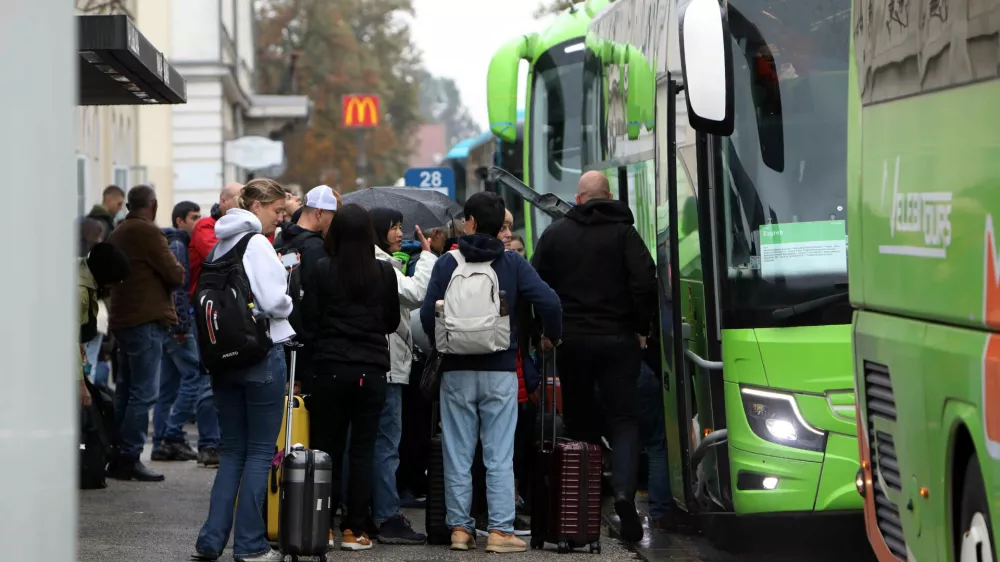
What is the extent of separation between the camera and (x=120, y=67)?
32.2ft

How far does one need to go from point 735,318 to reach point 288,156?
5379 centimetres

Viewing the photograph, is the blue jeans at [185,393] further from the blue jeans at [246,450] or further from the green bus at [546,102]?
the blue jeans at [246,450]

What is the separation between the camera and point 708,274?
8.66 m

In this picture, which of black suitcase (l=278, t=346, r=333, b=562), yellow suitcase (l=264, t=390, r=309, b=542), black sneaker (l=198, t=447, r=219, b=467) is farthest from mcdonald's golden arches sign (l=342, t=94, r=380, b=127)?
black suitcase (l=278, t=346, r=333, b=562)

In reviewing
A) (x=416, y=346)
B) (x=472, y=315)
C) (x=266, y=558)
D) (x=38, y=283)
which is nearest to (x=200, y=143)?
(x=416, y=346)

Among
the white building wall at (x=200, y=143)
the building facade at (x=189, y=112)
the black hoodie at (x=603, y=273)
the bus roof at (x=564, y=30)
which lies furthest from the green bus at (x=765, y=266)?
the white building wall at (x=200, y=143)

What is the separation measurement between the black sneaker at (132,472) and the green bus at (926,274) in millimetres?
6638

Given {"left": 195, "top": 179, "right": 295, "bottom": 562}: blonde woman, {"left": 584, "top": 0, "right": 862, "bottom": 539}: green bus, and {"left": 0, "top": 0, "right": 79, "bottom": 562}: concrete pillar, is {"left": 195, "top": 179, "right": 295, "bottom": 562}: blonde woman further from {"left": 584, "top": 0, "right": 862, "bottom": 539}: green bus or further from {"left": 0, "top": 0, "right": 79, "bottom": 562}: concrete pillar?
{"left": 0, "top": 0, "right": 79, "bottom": 562}: concrete pillar

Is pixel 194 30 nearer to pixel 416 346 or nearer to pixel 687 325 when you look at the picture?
pixel 416 346

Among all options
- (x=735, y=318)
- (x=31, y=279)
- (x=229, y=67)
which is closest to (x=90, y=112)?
(x=229, y=67)

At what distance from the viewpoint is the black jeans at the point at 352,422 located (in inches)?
347

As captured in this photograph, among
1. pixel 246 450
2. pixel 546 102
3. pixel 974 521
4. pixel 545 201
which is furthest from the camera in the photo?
pixel 546 102

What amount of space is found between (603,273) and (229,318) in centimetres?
240

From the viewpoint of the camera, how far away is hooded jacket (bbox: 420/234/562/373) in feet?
29.9
